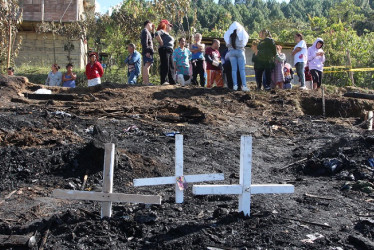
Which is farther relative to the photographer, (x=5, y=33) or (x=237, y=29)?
(x=5, y=33)

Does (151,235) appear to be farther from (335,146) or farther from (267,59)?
(267,59)

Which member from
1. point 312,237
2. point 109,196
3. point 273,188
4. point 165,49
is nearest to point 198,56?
point 165,49

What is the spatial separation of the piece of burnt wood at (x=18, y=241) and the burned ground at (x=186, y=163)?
95 millimetres

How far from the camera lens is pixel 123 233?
176 inches

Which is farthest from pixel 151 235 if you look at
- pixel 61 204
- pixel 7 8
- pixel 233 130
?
Answer: pixel 7 8

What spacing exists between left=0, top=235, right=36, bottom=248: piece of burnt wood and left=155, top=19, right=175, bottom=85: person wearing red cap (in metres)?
8.21

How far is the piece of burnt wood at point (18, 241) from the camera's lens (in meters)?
4.14

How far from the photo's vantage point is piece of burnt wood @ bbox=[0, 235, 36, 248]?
4.14 m

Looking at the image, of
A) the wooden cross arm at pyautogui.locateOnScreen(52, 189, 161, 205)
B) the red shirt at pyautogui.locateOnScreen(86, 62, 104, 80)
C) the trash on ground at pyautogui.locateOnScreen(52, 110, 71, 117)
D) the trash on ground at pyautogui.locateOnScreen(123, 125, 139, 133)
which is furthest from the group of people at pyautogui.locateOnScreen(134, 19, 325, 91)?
the wooden cross arm at pyautogui.locateOnScreen(52, 189, 161, 205)

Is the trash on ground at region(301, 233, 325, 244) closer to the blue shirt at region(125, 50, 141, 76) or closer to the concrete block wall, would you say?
the blue shirt at region(125, 50, 141, 76)

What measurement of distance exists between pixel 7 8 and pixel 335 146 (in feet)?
43.2

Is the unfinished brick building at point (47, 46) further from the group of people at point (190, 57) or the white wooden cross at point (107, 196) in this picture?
the white wooden cross at point (107, 196)

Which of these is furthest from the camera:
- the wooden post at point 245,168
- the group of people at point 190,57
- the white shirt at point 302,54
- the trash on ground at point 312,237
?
the white shirt at point 302,54

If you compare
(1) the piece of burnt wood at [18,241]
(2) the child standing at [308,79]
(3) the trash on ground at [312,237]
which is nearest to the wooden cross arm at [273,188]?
(3) the trash on ground at [312,237]
